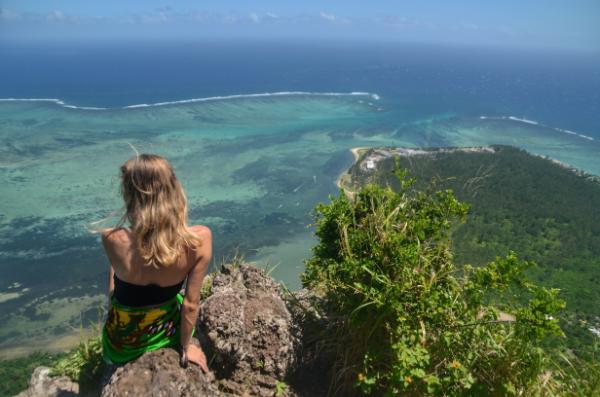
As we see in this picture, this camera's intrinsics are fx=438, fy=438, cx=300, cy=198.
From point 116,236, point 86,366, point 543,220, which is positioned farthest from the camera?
point 543,220

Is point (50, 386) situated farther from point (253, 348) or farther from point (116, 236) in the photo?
point (116, 236)

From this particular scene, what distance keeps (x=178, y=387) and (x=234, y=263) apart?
1731mm

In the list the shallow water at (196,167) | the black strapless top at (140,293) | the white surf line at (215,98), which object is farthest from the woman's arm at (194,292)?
the white surf line at (215,98)

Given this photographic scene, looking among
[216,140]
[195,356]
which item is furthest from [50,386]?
[216,140]

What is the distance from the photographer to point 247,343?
3.19m

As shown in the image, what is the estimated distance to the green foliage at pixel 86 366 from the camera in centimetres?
365

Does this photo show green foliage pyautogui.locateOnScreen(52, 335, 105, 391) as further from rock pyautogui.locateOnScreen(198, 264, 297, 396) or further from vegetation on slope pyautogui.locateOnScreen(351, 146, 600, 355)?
vegetation on slope pyautogui.locateOnScreen(351, 146, 600, 355)

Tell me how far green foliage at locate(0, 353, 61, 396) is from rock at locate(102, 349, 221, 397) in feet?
38.5

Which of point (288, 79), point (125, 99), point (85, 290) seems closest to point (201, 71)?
point (288, 79)

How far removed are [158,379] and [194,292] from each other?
0.54 meters

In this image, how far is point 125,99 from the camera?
246ft

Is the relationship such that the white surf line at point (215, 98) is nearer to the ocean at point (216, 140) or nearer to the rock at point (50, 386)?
the ocean at point (216, 140)

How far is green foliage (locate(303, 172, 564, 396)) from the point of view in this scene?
267cm

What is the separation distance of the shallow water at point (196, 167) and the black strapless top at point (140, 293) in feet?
5.47
